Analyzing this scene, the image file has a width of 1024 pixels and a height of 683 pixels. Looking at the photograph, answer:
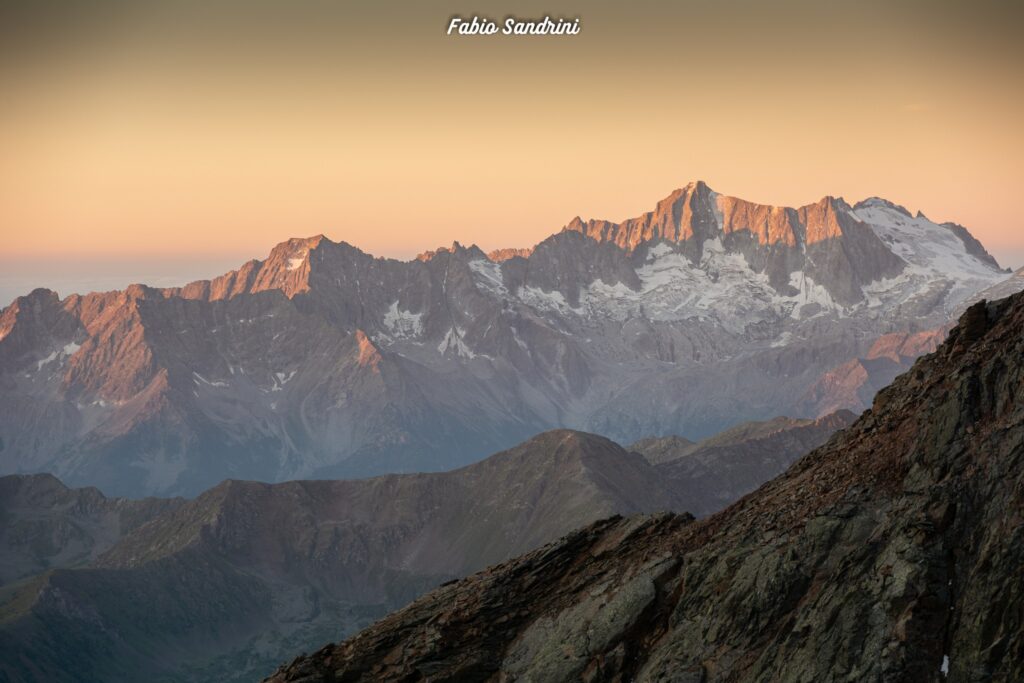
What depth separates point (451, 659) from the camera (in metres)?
74.7

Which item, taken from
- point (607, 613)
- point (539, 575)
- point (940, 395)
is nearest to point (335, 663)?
point (539, 575)

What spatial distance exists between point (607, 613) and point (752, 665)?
38.1 feet

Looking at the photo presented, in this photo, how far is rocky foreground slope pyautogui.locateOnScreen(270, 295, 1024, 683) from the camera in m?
54.4

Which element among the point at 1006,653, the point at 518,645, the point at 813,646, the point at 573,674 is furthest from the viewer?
the point at 518,645

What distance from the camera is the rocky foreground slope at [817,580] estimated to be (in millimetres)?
54406

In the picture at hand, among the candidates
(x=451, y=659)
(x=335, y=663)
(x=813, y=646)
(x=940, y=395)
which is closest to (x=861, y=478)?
(x=940, y=395)

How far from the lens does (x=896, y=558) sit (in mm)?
57156

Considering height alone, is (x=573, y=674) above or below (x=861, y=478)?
below

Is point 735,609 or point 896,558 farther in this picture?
point 735,609

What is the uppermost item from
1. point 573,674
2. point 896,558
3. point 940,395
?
point 940,395

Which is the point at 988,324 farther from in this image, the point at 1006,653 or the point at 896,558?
the point at 1006,653

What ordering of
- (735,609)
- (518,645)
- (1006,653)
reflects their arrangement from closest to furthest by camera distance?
(1006,653) < (735,609) < (518,645)

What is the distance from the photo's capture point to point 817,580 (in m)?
60.3

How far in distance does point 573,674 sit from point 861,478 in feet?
59.8
